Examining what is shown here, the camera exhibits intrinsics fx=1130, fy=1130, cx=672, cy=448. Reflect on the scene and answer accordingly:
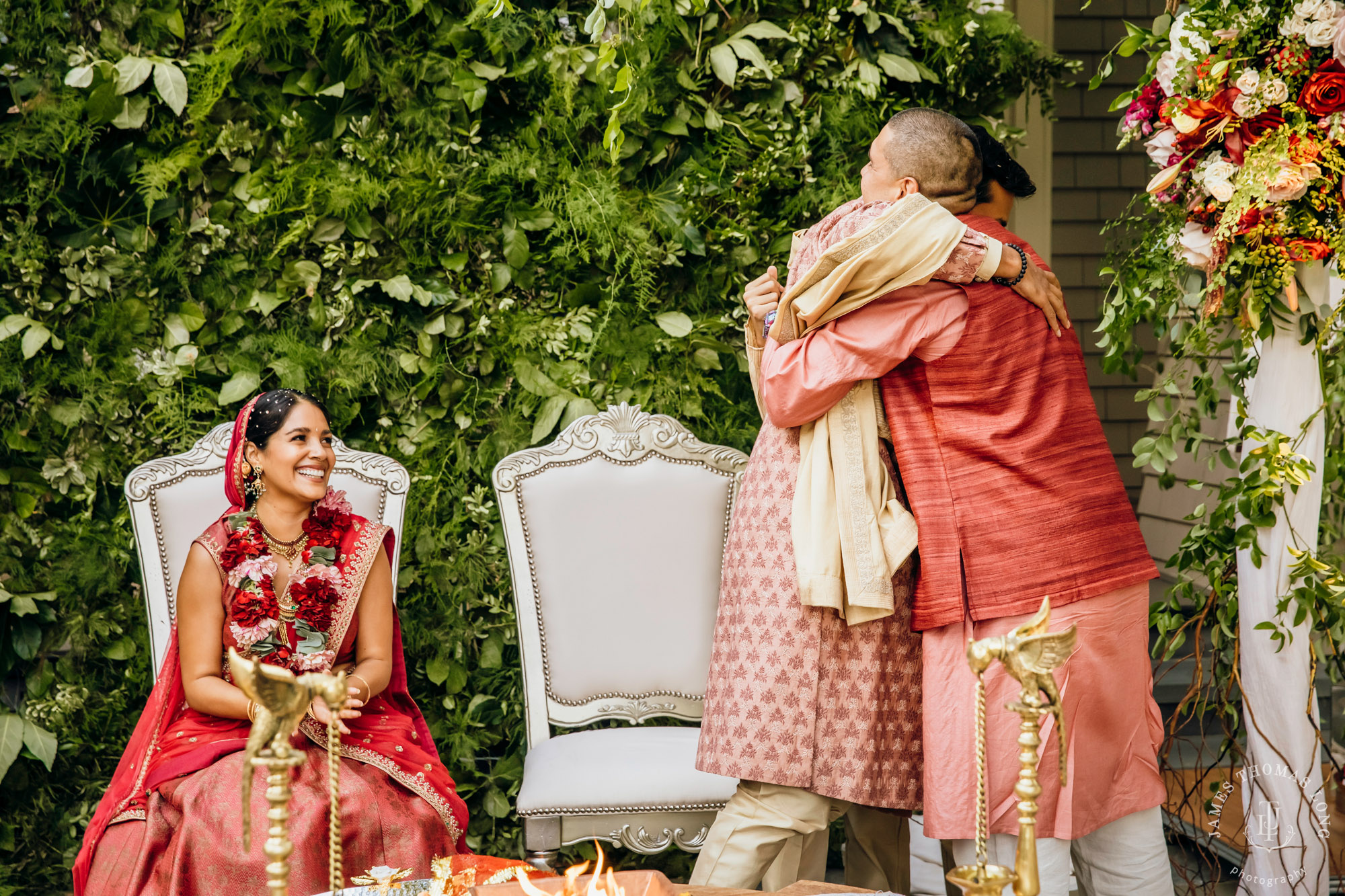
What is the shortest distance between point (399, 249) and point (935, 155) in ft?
5.07

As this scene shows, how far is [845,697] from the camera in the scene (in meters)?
2.11

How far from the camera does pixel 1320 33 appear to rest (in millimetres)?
1983

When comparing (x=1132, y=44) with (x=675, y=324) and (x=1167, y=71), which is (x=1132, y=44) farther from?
(x=675, y=324)

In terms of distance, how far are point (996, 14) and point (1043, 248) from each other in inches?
30.0

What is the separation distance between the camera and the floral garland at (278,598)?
2.27 m

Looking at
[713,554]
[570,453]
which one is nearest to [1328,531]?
[713,554]

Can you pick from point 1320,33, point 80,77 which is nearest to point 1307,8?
point 1320,33

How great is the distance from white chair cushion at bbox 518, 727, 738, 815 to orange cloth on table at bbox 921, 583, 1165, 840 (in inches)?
22.3

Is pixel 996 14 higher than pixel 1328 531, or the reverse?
pixel 996 14

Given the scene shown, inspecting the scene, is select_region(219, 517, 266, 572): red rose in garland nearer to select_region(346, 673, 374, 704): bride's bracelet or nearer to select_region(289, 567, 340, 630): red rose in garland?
select_region(289, 567, 340, 630): red rose in garland

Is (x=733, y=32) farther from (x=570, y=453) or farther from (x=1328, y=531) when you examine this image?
(x=1328, y=531)

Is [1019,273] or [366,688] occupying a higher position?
[1019,273]

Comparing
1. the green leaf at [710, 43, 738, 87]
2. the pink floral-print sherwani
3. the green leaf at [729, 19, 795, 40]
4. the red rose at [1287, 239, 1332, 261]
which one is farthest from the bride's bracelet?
the red rose at [1287, 239, 1332, 261]

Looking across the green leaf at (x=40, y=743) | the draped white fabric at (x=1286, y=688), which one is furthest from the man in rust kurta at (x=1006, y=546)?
the green leaf at (x=40, y=743)
